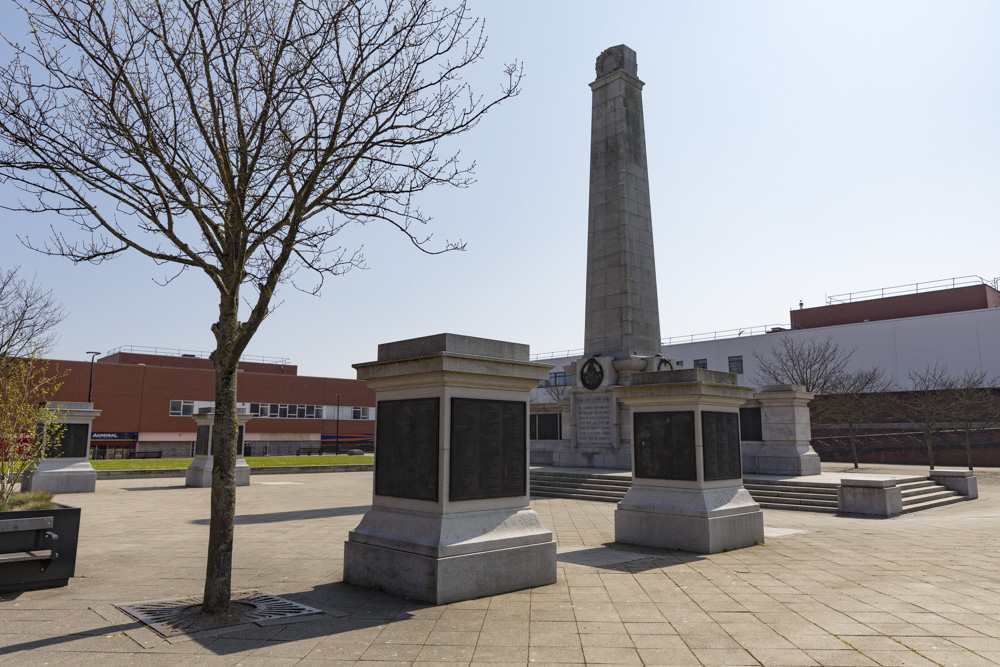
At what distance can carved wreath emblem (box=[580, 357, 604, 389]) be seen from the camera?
934 inches

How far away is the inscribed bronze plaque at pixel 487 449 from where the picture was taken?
761cm

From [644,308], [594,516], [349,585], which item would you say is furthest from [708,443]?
[644,308]

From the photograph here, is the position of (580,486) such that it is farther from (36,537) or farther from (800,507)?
(36,537)

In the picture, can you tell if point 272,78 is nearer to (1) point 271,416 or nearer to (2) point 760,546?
(2) point 760,546

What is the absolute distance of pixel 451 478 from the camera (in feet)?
24.5

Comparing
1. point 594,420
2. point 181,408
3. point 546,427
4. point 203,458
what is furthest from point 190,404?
point 594,420

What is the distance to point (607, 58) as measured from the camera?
86.6ft

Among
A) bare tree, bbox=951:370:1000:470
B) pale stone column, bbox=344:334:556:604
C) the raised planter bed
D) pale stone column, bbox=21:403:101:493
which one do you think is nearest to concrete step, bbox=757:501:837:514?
pale stone column, bbox=344:334:556:604

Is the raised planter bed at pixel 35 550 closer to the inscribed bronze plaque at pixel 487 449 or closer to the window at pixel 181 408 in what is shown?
the inscribed bronze plaque at pixel 487 449

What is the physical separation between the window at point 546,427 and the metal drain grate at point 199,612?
19.3 metres

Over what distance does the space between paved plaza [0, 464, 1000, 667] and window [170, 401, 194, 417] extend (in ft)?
Answer: 149

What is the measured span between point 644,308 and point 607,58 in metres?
10.6

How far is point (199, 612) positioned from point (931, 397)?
41699 mm

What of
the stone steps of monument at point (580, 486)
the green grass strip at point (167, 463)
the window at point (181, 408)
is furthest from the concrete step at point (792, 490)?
the window at point (181, 408)
